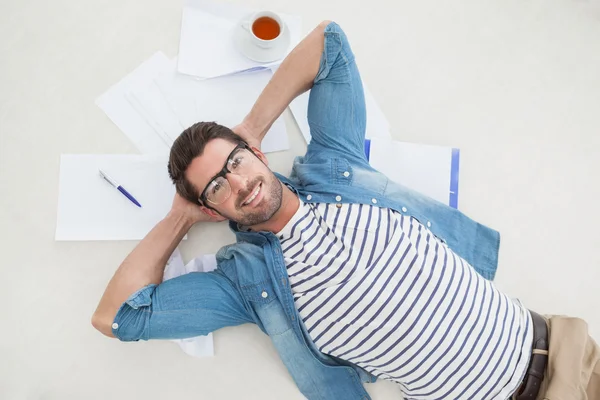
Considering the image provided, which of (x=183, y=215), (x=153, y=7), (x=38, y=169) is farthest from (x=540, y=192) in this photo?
(x=38, y=169)

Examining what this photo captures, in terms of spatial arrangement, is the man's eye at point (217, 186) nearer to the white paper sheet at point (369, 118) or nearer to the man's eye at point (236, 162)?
the man's eye at point (236, 162)

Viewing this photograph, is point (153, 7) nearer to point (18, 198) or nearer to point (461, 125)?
point (18, 198)

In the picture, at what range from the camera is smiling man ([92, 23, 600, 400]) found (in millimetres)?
1100

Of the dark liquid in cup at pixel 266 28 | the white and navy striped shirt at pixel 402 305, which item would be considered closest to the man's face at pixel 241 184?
the white and navy striped shirt at pixel 402 305

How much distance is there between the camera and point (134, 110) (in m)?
1.39

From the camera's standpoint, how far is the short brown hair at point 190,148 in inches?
43.3

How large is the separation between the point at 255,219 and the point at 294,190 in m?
0.16

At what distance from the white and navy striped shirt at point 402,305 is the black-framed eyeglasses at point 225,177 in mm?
183

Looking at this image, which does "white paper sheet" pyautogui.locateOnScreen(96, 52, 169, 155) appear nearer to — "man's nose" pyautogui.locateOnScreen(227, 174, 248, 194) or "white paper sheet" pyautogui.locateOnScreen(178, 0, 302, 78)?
"white paper sheet" pyautogui.locateOnScreen(178, 0, 302, 78)

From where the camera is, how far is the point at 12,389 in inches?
51.0

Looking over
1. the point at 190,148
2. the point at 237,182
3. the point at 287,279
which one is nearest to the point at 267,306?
the point at 287,279

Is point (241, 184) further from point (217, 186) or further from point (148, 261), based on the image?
point (148, 261)

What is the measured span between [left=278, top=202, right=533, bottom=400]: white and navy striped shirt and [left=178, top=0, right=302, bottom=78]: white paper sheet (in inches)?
21.1

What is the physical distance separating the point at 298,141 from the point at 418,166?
37cm
